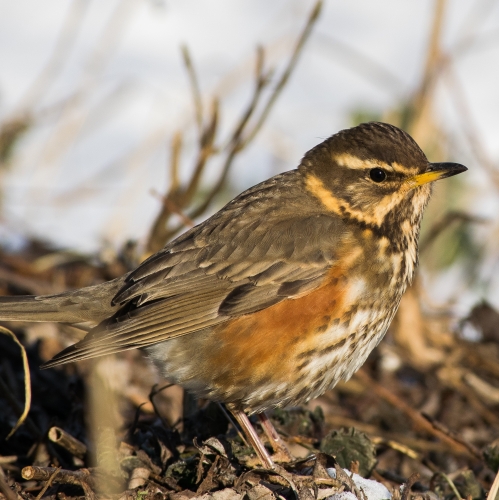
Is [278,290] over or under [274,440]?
over

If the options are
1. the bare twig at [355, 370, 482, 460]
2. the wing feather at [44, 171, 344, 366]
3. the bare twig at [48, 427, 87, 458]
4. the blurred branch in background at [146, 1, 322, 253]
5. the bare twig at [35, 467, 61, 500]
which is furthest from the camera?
the blurred branch in background at [146, 1, 322, 253]

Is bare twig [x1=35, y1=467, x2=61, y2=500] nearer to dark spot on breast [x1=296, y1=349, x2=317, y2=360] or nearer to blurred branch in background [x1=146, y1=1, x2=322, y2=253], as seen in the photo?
dark spot on breast [x1=296, y1=349, x2=317, y2=360]

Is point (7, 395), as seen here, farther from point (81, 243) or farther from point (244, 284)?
point (81, 243)

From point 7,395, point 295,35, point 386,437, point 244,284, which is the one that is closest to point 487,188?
point 295,35

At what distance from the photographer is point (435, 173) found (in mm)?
5574

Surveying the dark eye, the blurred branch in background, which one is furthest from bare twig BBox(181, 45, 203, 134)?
the dark eye

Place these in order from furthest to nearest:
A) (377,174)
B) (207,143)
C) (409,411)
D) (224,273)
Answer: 1. (207,143)
2. (409,411)
3. (377,174)
4. (224,273)

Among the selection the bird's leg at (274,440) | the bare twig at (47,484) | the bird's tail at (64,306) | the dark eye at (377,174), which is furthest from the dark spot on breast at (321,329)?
the bare twig at (47,484)

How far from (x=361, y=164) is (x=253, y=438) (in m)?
1.82

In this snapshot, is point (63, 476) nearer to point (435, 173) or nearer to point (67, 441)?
point (67, 441)

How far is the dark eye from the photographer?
5.66 m

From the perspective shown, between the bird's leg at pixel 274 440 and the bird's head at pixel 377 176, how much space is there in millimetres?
1342

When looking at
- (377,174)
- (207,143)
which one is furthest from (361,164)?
(207,143)

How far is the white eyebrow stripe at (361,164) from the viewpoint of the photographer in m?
5.61
